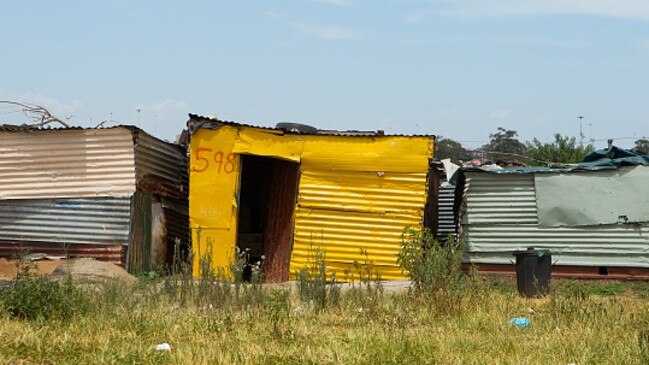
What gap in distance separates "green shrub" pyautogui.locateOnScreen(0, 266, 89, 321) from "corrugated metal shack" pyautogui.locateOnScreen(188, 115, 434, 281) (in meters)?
6.82

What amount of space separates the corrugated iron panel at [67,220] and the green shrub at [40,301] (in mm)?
6923

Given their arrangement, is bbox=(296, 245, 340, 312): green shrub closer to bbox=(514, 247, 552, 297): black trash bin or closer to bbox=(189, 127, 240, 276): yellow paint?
→ bbox=(514, 247, 552, 297): black trash bin

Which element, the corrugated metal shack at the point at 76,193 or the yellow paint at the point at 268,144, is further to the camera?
the corrugated metal shack at the point at 76,193

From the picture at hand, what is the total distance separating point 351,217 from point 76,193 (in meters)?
5.08

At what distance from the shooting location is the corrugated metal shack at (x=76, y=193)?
1692cm

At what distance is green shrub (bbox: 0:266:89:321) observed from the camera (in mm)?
9641

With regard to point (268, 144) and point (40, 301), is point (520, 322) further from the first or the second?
point (268, 144)

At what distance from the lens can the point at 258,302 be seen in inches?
426

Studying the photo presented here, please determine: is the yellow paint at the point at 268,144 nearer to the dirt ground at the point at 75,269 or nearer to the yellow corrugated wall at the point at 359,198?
the yellow corrugated wall at the point at 359,198

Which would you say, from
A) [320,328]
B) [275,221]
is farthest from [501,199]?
[320,328]

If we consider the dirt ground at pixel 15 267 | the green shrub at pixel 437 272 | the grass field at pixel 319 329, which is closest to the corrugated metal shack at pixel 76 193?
the dirt ground at pixel 15 267

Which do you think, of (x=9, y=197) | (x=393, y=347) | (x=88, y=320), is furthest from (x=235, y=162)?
(x=393, y=347)

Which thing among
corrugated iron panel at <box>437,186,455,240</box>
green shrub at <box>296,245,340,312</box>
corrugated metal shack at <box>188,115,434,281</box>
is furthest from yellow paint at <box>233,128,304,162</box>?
corrugated iron panel at <box>437,186,455,240</box>

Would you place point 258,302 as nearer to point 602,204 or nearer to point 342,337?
point 342,337
